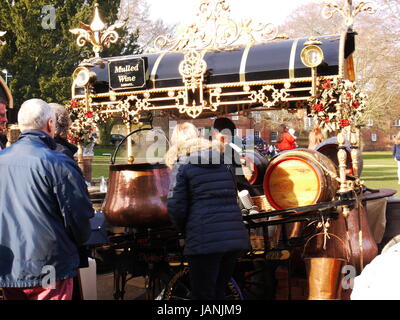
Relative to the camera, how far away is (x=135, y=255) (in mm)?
4832

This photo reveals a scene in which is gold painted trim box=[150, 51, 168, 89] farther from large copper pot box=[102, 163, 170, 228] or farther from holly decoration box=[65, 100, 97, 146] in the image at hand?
large copper pot box=[102, 163, 170, 228]

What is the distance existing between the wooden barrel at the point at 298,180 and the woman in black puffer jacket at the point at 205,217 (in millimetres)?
1416

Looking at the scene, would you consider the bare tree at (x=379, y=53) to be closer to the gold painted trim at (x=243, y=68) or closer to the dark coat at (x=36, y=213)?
the gold painted trim at (x=243, y=68)

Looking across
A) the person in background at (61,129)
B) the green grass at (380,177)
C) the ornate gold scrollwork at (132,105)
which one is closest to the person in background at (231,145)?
the ornate gold scrollwork at (132,105)

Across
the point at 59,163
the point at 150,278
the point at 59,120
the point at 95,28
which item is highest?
the point at 95,28

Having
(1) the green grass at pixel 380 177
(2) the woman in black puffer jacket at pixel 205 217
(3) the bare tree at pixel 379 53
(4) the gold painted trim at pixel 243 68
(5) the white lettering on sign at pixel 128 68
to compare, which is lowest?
(1) the green grass at pixel 380 177

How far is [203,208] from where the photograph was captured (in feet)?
12.7

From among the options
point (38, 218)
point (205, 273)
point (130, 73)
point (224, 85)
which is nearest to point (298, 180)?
point (224, 85)

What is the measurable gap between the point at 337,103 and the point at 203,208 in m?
2.13

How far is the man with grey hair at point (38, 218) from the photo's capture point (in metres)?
3.02

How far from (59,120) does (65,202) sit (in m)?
1.34

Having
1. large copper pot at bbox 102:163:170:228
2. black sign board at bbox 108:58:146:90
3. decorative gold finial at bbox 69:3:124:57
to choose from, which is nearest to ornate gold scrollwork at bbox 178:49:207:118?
black sign board at bbox 108:58:146:90
